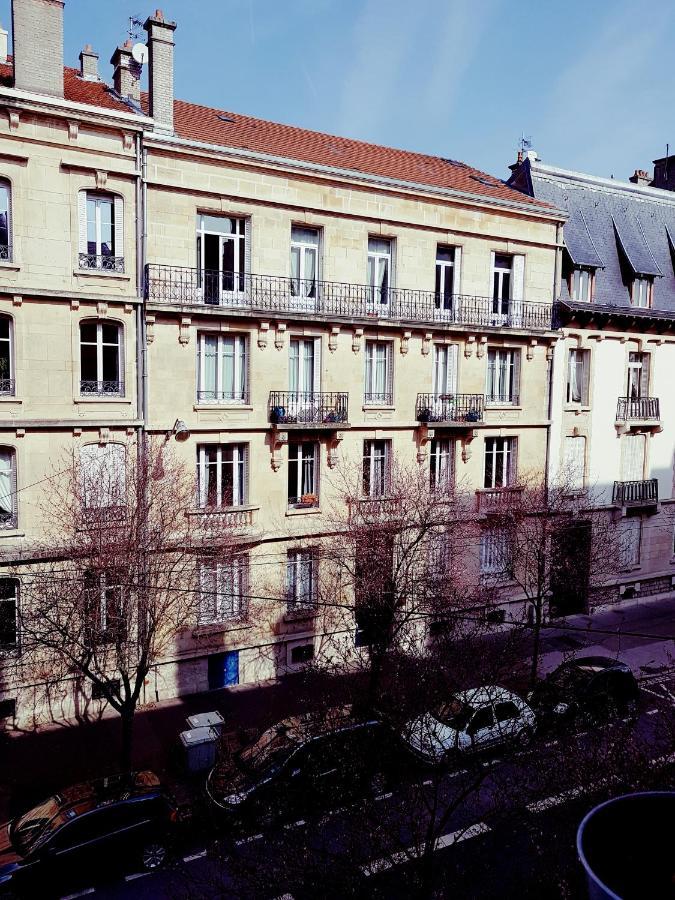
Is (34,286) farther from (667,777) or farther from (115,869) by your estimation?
(667,777)

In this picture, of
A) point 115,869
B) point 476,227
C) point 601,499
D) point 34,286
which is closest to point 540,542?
point 601,499

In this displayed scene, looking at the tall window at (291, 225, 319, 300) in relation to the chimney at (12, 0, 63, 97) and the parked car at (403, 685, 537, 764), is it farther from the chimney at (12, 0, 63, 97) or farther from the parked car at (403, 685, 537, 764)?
the parked car at (403, 685, 537, 764)

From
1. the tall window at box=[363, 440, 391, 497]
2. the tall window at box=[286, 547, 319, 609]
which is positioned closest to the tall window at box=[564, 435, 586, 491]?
the tall window at box=[363, 440, 391, 497]

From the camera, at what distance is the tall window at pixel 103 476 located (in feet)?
64.3

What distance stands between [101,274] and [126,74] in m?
8.25

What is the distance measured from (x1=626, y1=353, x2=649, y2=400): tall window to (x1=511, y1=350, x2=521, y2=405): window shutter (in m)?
6.44

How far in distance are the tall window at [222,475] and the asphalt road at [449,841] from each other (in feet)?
34.3

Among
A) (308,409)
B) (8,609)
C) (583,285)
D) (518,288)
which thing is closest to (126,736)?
(8,609)

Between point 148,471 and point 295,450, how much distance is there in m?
5.92

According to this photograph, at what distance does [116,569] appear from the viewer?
18.0 m

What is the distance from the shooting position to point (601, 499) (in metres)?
31.1

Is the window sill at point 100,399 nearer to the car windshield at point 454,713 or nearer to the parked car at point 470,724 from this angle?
the parked car at point 470,724

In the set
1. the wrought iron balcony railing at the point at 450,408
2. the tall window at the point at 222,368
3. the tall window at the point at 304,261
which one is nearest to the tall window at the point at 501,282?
the wrought iron balcony railing at the point at 450,408

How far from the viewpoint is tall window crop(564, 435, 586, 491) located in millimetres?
30078
